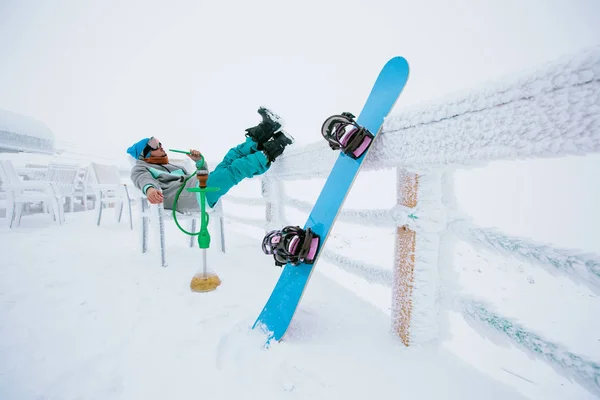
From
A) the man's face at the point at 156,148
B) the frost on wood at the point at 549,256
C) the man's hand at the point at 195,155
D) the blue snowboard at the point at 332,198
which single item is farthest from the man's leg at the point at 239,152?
the frost on wood at the point at 549,256

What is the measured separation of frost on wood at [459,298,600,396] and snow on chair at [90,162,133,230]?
5031 mm

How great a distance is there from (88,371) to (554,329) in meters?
2.15

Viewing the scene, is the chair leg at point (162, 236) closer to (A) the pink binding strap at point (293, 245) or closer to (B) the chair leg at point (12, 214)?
(A) the pink binding strap at point (293, 245)

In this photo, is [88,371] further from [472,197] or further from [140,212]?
[472,197]

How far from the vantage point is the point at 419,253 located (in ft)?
3.69

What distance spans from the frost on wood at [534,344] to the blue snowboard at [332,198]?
2.34 feet

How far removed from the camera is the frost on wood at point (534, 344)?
651 mm

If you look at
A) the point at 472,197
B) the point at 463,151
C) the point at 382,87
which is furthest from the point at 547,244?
the point at 382,87

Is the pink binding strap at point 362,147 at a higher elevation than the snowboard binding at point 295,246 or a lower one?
higher

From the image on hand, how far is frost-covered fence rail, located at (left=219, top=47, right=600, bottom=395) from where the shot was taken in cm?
64

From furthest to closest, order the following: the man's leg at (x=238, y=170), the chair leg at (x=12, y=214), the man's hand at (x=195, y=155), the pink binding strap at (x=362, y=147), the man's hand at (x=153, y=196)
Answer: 1. the chair leg at (x=12, y=214)
2. the man's leg at (x=238, y=170)
3. the man's hand at (x=195, y=155)
4. the man's hand at (x=153, y=196)
5. the pink binding strap at (x=362, y=147)

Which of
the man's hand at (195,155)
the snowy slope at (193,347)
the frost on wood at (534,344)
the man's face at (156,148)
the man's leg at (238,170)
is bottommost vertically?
the snowy slope at (193,347)

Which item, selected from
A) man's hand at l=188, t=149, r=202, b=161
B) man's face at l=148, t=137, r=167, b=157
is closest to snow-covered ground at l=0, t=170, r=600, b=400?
man's hand at l=188, t=149, r=202, b=161

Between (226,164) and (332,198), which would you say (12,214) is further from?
(332,198)
